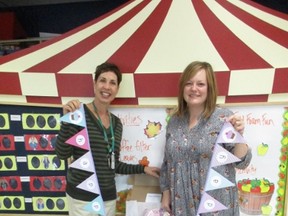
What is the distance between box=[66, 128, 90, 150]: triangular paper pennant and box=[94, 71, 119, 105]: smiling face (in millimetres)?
184

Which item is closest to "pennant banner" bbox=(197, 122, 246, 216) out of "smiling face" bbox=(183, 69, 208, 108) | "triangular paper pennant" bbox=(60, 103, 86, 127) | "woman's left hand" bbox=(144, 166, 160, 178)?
"smiling face" bbox=(183, 69, 208, 108)

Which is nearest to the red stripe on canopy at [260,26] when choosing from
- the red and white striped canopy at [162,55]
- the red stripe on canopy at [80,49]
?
the red and white striped canopy at [162,55]

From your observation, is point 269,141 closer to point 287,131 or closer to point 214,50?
point 287,131

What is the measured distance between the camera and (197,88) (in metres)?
1.19

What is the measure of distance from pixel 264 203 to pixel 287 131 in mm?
458

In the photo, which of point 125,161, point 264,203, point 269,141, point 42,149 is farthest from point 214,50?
point 42,149

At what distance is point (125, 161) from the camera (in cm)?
172

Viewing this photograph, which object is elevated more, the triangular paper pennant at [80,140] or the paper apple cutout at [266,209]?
the triangular paper pennant at [80,140]

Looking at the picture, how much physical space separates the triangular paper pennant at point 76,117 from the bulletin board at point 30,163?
374 mm

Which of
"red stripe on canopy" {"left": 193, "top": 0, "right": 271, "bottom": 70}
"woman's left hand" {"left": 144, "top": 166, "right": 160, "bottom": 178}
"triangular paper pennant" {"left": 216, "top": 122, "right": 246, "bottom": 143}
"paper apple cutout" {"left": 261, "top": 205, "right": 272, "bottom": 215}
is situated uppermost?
"red stripe on canopy" {"left": 193, "top": 0, "right": 271, "bottom": 70}

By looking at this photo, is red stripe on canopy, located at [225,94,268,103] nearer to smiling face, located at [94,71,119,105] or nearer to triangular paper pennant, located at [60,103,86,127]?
smiling face, located at [94,71,119,105]

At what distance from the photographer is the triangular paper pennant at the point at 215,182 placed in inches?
47.6

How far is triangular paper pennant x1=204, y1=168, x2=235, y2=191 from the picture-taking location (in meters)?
1.21

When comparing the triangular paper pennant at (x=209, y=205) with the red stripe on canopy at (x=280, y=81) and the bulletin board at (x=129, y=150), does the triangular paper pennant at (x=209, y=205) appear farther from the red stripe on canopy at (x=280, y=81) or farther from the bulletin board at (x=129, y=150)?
the red stripe on canopy at (x=280, y=81)
